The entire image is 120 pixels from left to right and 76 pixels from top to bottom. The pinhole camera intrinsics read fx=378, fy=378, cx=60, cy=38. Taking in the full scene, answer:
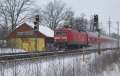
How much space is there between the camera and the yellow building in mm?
65062

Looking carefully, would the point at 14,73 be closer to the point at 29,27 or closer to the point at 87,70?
the point at 87,70

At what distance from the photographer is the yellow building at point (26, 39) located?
6506 centimetres

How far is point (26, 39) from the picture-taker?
221 ft

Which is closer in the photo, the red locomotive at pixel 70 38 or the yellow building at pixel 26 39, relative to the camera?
the red locomotive at pixel 70 38

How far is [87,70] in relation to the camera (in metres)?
24.7

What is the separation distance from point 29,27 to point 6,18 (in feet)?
73.0

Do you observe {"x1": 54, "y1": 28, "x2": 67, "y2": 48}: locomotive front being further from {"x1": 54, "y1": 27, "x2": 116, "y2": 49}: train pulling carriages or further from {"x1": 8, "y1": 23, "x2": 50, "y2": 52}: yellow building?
{"x1": 8, "y1": 23, "x2": 50, "y2": 52}: yellow building

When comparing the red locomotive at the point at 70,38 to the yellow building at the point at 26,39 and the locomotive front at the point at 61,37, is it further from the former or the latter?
the yellow building at the point at 26,39

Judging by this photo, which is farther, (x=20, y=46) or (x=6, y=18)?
(x=6, y=18)

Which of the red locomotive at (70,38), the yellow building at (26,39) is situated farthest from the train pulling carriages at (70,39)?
the yellow building at (26,39)

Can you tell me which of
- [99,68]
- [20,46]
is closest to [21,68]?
[99,68]

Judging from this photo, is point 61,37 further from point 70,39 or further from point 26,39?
point 26,39

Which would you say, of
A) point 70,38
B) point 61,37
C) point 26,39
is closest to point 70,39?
point 70,38

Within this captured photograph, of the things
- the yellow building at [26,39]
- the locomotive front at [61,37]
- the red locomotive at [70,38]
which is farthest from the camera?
the yellow building at [26,39]
